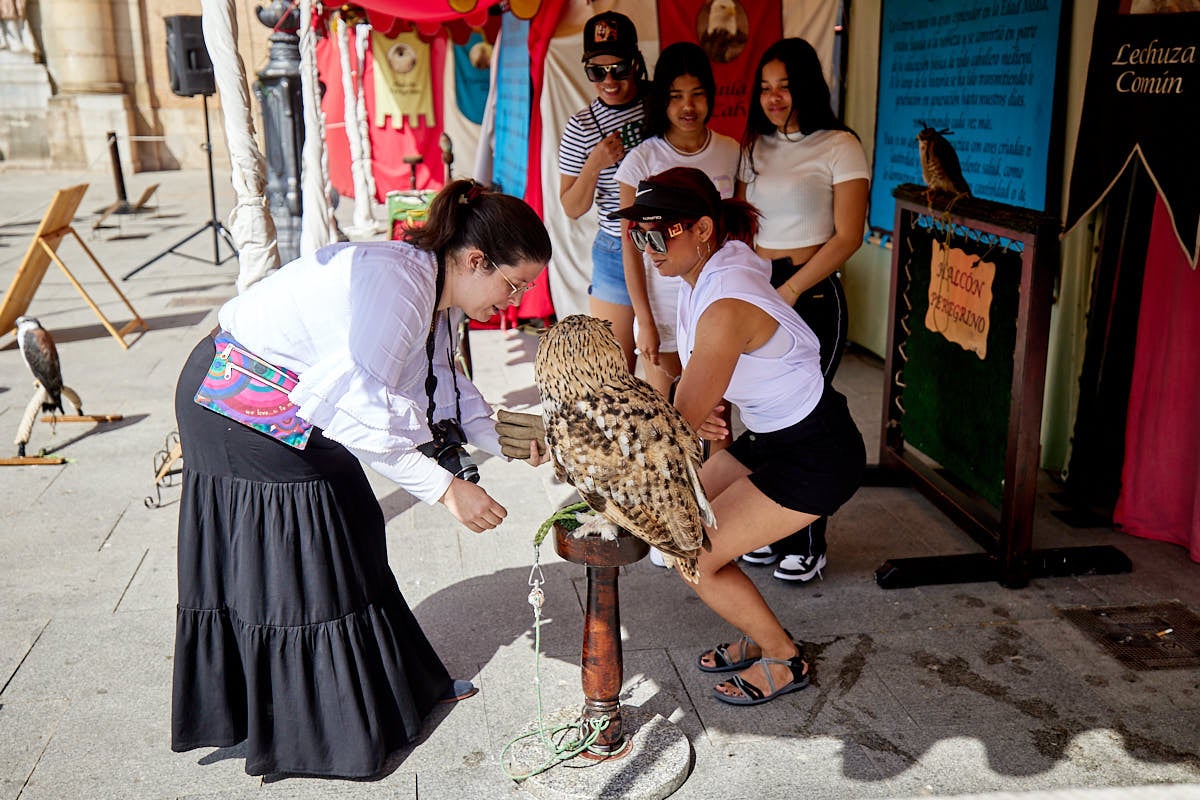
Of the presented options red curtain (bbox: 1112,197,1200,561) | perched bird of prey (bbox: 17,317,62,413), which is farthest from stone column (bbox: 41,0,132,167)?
red curtain (bbox: 1112,197,1200,561)

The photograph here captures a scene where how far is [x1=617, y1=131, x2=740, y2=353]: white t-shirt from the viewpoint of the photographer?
13.8ft

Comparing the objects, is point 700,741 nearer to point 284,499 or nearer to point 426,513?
point 284,499

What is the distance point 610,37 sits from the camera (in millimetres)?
4543

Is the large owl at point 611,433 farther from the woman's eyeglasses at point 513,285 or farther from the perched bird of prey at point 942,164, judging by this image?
the perched bird of prey at point 942,164

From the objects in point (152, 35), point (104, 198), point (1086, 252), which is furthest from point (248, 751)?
point (152, 35)

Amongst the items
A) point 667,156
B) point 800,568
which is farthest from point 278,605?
point 667,156

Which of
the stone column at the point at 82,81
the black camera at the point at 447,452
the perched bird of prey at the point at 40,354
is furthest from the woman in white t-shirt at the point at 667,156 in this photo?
the stone column at the point at 82,81

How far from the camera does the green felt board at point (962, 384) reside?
3.93 metres

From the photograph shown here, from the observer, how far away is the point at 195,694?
2.92 metres

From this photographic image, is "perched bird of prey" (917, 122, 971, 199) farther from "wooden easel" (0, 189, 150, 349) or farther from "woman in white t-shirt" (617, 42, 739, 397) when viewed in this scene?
"wooden easel" (0, 189, 150, 349)

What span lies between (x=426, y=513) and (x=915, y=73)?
4.01m

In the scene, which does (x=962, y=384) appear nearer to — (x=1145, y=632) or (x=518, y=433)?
(x=1145, y=632)

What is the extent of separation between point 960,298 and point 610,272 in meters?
1.53

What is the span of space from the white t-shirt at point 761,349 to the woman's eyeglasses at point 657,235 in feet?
0.46
